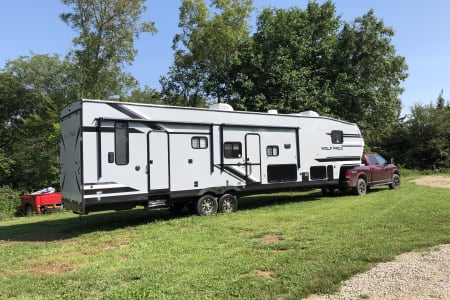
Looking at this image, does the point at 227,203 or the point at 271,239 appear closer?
the point at 271,239

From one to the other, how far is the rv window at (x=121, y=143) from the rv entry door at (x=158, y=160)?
0.67 m

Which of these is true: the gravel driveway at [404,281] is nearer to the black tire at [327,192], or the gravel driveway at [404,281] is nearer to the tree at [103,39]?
the black tire at [327,192]

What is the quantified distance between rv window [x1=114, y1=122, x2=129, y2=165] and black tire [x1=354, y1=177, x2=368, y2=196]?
986 cm

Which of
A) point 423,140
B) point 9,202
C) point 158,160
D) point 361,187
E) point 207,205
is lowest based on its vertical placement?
point 9,202

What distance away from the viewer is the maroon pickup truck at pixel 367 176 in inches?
626

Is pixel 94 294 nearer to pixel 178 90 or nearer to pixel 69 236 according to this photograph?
pixel 69 236

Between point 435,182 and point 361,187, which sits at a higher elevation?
point 361,187

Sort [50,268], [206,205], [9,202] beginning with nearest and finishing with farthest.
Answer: [50,268] < [206,205] < [9,202]

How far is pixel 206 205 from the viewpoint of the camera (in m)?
12.1

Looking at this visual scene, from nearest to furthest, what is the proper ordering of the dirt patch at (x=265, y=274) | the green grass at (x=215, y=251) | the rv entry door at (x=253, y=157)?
the green grass at (x=215, y=251), the dirt patch at (x=265, y=274), the rv entry door at (x=253, y=157)

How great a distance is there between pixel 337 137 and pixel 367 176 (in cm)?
256

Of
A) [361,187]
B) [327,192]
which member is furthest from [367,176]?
[327,192]

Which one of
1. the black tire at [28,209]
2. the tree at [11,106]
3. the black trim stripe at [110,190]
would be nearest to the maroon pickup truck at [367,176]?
the black trim stripe at [110,190]

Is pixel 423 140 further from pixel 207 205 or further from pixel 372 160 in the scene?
pixel 207 205
